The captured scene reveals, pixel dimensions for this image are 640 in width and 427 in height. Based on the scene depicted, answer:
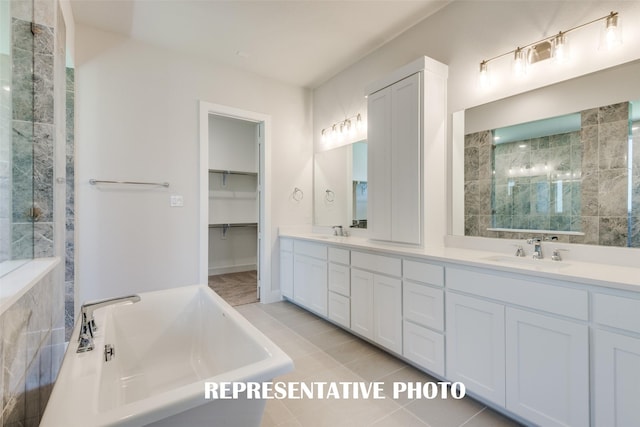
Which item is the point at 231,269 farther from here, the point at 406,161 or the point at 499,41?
the point at 499,41

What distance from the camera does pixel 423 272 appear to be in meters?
1.96

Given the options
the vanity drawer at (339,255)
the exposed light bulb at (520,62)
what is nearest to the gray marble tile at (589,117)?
the exposed light bulb at (520,62)

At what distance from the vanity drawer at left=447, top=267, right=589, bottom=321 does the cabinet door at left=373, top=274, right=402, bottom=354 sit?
18.0 inches

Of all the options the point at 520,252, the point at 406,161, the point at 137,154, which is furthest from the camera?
the point at 137,154

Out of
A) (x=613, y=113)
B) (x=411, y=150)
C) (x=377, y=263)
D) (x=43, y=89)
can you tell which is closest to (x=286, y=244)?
(x=377, y=263)

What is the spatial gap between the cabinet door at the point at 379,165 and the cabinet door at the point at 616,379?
1.44m

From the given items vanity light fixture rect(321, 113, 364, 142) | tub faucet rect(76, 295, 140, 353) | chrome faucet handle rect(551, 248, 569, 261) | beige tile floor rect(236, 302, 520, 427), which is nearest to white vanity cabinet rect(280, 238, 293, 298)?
beige tile floor rect(236, 302, 520, 427)

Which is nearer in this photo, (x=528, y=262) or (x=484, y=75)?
(x=528, y=262)

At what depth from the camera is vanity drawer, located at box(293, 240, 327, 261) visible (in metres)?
2.93

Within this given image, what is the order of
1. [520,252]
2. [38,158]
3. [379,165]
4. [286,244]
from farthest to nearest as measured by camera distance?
[286,244]
[379,165]
[520,252]
[38,158]

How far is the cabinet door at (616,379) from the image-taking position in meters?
1.17

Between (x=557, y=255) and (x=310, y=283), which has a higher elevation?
(x=557, y=255)

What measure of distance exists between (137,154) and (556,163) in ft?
11.0

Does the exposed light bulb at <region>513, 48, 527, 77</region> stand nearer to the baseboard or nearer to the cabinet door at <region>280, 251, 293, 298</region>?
the cabinet door at <region>280, 251, 293, 298</region>
